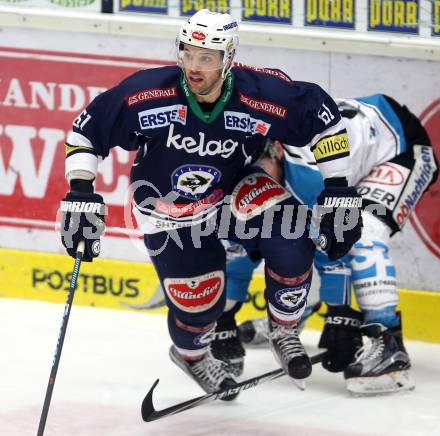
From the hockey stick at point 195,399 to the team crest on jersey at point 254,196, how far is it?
0.67 m

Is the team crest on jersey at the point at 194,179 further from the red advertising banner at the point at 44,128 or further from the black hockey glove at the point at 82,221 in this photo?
the red advertising banner at the point at 44,128

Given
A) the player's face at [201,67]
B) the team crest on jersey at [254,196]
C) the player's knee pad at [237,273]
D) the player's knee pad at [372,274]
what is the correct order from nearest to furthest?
the player's face at [201,67] < the team crest on jersey at [254,196] < the player's knee pad at [372,274] < the player's knee pad at [237,273]

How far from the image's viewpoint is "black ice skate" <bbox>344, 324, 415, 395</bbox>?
5637 millimetres

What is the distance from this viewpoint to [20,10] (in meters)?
6.80

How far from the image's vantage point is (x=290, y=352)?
5348mm

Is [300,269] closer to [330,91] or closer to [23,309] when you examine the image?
[330,91]

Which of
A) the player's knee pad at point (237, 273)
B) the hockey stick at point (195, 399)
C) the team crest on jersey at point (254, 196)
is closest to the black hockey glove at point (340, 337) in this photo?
the hockey stick at point (195, 399)

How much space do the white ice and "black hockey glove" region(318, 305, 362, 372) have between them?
11cm

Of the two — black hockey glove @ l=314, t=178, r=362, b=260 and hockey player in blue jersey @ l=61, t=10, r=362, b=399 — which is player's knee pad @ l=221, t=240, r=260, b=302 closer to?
hockey player in blue jersey @ l=61, t=10, r=362, b=399

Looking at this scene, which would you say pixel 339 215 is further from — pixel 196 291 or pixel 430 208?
pixel 430 208

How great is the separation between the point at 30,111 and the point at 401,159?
1.96 meters

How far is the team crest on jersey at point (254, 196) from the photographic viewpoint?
17.2 ft

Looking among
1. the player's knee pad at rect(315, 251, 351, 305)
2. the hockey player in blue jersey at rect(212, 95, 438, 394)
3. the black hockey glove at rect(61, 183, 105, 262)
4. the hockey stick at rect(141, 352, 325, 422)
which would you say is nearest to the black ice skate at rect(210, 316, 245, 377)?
the hockey player in blue jersey at rect(212, 95, 438, 394)

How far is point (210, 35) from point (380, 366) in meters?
1.63
